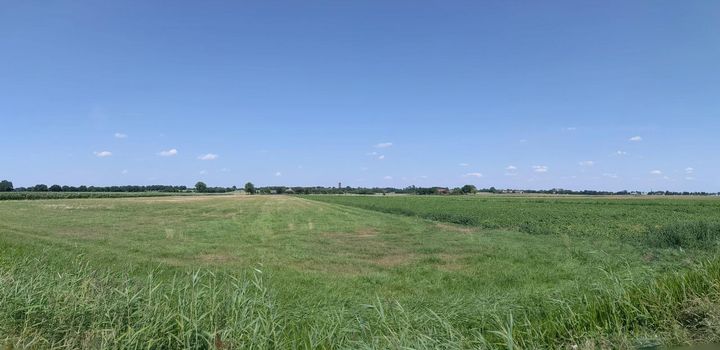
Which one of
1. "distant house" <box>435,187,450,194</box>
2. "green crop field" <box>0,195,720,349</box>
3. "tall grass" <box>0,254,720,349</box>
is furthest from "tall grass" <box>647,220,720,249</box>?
"distant house" <box>435,187,450,194</box>

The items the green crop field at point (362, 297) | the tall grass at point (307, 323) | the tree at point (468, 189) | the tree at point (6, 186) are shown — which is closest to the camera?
the tall grass at point (307, 323)

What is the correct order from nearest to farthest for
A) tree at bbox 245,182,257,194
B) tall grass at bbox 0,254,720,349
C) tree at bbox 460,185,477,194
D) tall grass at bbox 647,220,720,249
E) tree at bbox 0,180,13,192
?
1. tall grass at bbox 0,254,720,349
2. tall grass at bbox 647,220,720,249
3. tree at bbox 0,180,13,192
4. tree at bbox 460,185,477,194
5. tree at bbox 245,182,257,194

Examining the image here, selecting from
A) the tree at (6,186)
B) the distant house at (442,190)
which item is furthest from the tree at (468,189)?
the tree at (6,186)

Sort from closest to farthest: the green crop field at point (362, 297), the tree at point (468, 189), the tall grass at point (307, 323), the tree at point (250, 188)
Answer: the tall grass at point (307, 323)
the green crop field at point (362, 297)
the tree at point (468, 189)
the tree at point (250, 188)

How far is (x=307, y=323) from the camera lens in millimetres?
5844

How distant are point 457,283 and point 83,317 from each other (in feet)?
28.2

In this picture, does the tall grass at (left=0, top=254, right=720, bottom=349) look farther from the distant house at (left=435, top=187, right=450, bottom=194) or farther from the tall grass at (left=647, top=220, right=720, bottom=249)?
the distant house at (left=435, top=187, right=450, bottom=194)

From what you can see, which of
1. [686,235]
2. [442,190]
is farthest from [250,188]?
[686,235]

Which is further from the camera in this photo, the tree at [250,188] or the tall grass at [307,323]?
the tree at [250,188]

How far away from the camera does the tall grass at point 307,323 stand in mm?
4648

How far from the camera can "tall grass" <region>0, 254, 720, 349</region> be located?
4.65m

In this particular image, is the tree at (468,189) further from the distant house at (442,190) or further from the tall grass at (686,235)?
the tall grass at (686,235)

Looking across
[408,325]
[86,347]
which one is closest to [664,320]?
[408,325]

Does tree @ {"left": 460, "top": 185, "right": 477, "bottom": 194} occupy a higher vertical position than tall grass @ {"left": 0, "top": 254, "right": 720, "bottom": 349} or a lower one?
higher
